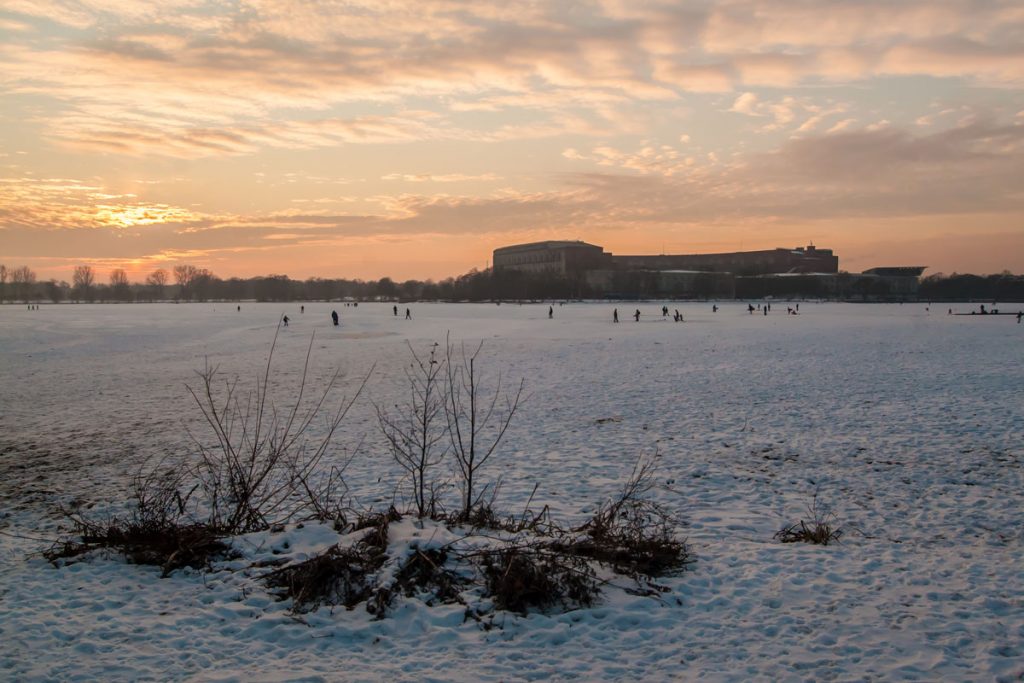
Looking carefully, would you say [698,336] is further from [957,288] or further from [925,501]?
[957,288]

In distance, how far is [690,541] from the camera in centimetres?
829

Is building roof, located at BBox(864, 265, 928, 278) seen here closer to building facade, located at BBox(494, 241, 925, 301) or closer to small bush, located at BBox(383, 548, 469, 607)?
building facade, located at BBox(494, 241, 925, 301)

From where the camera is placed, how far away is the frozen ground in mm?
5520

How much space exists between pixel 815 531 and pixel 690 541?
66.0 inches

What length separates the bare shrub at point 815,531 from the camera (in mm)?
8359

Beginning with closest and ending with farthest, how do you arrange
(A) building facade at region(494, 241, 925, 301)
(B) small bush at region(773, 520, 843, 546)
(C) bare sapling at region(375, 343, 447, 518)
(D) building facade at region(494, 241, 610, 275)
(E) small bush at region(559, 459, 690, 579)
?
(E) small bush at region(559, 459, 690, 579) → (B) small bush at region(773, 520, 843, 546) → (C) bare sapling at region(375, 343, 447, 518) → (A) building facade at region(494, 241, 925, 301) → (D) building facade at region(494, 241, 610, 275)

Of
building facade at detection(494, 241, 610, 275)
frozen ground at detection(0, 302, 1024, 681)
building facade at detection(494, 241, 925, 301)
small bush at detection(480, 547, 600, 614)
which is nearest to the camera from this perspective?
frozen ground at detection(0, 302, 1024, 681)

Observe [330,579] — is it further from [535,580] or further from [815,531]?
[815,531]

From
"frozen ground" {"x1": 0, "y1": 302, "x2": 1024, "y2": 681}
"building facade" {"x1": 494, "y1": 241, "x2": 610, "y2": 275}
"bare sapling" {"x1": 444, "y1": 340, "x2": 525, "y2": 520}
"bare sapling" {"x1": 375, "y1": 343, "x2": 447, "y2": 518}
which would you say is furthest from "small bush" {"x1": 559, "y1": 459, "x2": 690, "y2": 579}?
"building facade" {"x1": 494, "y1": 241, "x2": 610, "y2": 275}

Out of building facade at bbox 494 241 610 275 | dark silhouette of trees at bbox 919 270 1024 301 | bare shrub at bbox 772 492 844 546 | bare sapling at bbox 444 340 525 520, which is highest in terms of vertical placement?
building facade at bbox 494 241 610 275

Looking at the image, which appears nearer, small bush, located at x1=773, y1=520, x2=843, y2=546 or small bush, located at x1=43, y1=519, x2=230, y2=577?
small bush, located at x1=43, y1=519, x2=230, y2=577

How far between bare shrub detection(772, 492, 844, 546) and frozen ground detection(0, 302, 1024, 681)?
0.68 ft

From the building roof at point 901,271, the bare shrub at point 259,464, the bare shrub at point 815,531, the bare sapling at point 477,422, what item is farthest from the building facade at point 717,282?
the bare shrub at point 815,531

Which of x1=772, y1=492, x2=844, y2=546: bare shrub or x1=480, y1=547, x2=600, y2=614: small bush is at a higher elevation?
x1=480, y1=547, x2=600, y2=614: small bush
